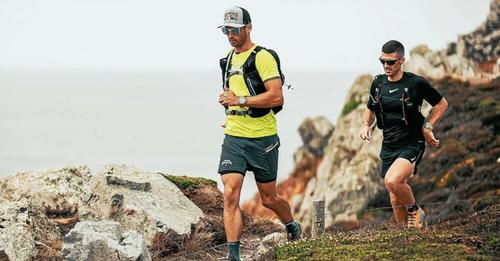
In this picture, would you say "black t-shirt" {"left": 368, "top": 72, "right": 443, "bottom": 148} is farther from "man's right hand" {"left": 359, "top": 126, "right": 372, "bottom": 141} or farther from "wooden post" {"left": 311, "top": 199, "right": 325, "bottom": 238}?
"wooden post" {"left": 311, "top": 199, "right": 325, "bottom": 238}

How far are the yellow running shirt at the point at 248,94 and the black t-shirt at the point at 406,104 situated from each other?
1570mm

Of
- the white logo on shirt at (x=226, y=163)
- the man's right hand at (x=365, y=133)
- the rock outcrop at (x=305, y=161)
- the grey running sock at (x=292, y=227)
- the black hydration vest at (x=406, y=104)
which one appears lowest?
the rock outcrop at (x=305, y=161)

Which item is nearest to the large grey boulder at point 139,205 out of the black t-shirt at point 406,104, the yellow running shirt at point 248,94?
the yellow running shirt at point 248,94

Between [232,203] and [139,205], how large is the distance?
2201 millimetres

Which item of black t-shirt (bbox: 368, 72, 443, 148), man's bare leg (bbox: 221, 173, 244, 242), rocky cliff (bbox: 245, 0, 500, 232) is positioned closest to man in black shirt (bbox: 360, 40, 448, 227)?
black t-shirt (bbox: 368, 72, 443, 148)

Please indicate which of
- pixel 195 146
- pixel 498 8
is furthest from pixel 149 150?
pixel 498 8

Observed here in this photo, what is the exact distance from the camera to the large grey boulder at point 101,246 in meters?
10.7

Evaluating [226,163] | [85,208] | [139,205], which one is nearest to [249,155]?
[226,163]

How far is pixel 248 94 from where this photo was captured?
10.6 m

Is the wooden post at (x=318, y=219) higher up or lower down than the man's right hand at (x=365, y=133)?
lower down

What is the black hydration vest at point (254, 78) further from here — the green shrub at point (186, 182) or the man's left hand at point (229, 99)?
the green shrub at point (186, 182)

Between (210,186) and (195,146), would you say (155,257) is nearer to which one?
(210,186)

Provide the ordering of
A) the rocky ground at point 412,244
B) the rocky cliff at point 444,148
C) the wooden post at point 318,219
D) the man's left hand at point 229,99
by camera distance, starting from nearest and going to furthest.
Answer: the rocky ground at point 412,244
the man's left hand at point 229,99
the wooden post at point 318,219
the rocky cliff at point 444,148

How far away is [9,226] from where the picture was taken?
38.1ft
